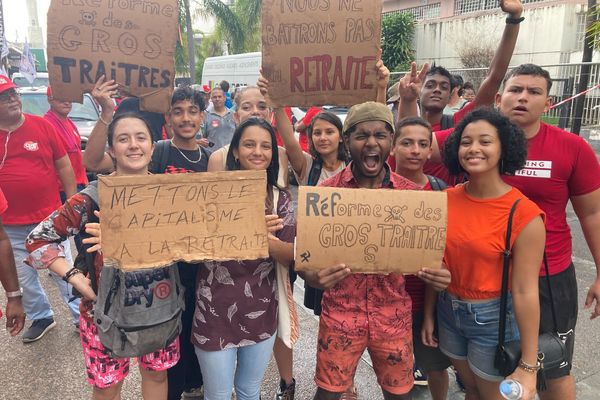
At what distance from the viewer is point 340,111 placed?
11594 mm

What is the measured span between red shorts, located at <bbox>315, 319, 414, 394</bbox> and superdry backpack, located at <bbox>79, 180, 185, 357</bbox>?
2.38 feet

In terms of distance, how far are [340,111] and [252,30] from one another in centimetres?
1470

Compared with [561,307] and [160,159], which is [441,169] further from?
[160,159]

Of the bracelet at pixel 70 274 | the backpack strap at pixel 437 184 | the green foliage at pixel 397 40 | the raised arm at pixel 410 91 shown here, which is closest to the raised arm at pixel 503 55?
the raised arm at pixel 410 91

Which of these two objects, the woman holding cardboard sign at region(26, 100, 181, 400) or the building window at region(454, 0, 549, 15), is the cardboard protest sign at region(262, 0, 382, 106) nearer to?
the woman holding cardboard sign at region(26, 100, 181, 400)

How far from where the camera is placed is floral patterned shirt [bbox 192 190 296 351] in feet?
6.73

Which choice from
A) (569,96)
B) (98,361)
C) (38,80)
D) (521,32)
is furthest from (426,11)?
(98,361)

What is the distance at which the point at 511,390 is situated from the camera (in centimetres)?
184

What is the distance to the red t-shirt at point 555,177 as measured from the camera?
2162 mm

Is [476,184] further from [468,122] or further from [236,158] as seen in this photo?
[236,158]

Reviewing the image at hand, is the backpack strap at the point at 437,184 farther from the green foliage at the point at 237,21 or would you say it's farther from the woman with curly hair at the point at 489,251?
the green foliage at the point at 237,21

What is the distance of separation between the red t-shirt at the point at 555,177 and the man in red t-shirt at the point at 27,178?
3.33 m

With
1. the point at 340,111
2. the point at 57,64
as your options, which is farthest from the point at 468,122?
the point at 340,111

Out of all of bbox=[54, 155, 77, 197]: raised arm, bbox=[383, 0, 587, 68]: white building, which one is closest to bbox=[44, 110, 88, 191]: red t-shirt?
bbox=[54, 155, 77, 197]: raised arm
